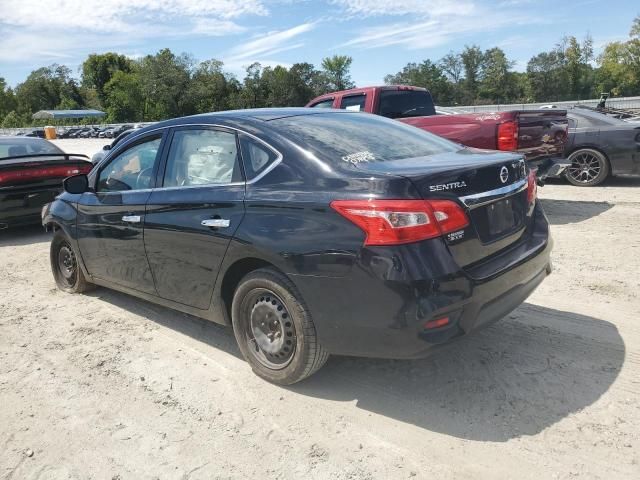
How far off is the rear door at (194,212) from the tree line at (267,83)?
74.4 m

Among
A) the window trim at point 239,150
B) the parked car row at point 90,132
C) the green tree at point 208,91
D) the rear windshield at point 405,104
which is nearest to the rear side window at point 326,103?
the rear windshield at point 405,104

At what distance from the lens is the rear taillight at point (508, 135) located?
7.12m

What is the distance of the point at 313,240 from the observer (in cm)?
285

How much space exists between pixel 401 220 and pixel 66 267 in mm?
4074

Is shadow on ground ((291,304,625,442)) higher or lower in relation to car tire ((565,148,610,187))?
lower

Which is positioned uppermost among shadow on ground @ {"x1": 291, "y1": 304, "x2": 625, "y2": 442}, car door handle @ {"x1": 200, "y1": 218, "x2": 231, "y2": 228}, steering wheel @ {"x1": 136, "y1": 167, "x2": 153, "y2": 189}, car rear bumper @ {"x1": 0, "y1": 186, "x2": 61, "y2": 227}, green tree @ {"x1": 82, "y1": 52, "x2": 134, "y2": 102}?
green tree @ {"x1": 82, "y1": 52, "x2": 134, "y2": 102}

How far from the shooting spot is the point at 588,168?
987cm

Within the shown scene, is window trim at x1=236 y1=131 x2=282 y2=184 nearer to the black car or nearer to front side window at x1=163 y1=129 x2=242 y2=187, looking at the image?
front side window at x1=163 y1=129 x2=242 y2=187

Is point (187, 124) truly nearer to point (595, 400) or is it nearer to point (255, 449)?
point (255, 449)

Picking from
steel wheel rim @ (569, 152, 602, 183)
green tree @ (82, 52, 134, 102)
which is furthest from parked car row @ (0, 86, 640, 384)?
green tree @ (82, 52, 134, 102)

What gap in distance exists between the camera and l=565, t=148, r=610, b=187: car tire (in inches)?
381

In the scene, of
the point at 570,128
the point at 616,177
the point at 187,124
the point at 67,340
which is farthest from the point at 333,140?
the point at 616,177

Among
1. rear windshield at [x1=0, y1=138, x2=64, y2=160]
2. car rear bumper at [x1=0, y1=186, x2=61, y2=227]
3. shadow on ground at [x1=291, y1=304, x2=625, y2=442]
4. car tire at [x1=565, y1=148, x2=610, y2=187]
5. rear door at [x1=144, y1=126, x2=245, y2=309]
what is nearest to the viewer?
shadow on ground at [x1=291, y1=304, x2=625, y2=442]

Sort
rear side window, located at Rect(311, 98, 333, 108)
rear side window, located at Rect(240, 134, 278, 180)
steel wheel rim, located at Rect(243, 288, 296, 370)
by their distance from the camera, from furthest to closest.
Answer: rear side window, located at Rect(311, 98, 333, 108) < rear side window, located at Rect(240, 134, 278, 180) < steel wheel rim, located at Rect(243, 288, 296, 370)
